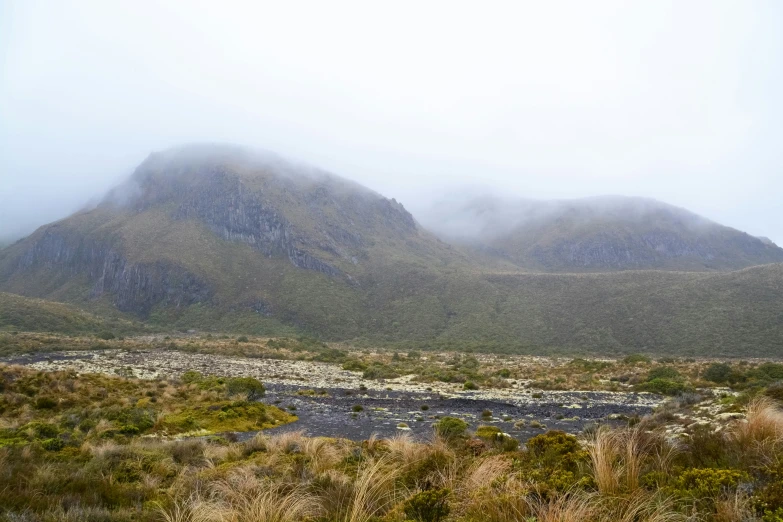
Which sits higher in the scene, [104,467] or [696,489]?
[696,489]

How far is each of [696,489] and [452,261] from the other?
131 m

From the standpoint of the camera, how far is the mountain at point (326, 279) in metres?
70.1

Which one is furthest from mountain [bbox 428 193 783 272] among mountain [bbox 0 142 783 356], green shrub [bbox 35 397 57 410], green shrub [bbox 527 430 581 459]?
green shrub [bbox 527 430 581 459]

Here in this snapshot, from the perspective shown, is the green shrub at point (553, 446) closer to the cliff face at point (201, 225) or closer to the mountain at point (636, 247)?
the cliff face at point (201, 225)

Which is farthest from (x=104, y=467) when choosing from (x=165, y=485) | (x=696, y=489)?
(x=696, y=489)

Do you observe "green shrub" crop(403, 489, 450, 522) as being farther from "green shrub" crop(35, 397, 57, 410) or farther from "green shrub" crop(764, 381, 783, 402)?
"green shrub" crop(35, 397, 57, 410)

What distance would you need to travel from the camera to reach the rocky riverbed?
701 inches

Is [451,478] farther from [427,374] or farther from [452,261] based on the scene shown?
[452,261]

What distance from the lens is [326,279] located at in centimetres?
11531

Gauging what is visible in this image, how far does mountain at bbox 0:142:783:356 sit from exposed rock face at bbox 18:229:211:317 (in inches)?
17.5

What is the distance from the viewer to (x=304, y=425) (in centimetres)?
1780

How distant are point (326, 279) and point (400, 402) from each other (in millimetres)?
92449

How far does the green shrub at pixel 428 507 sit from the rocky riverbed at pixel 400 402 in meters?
10.4

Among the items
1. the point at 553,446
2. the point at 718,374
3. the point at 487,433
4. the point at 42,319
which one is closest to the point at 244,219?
the point at 42,319
